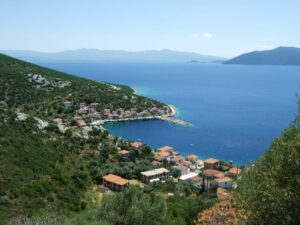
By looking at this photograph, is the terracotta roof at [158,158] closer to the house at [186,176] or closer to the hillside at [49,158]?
the hillside at [49,158]

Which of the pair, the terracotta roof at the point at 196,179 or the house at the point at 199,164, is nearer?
the terracotta roof at the point at 196,179

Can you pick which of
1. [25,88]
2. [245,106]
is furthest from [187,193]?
[245,106]

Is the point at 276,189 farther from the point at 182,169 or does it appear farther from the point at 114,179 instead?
the point at 182,169

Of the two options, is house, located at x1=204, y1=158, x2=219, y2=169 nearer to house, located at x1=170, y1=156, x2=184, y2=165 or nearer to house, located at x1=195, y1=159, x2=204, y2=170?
house, located at x1=195, y1=159, x2=204, y2=170

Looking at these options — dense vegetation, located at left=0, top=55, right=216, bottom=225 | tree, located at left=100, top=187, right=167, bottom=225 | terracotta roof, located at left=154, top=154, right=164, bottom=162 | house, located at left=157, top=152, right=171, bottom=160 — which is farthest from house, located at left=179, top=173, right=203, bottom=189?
tree, located at left=100, top=187, right=167, bottom=225

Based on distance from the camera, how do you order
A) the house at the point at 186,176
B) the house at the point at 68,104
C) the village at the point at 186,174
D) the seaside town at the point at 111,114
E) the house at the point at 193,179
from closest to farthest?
1. the village at the point at 186,174
2. the house at the point at 193,179
3. the house at the point at 186,176
4. the seaside town at the point at 111,114
5. the house at the point at 68,104

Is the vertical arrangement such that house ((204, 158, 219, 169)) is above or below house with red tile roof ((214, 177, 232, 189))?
below

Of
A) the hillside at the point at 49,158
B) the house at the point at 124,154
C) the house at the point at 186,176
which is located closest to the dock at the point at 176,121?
the hillside at the point at 49,158

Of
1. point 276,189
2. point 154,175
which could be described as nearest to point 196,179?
point 154,175
